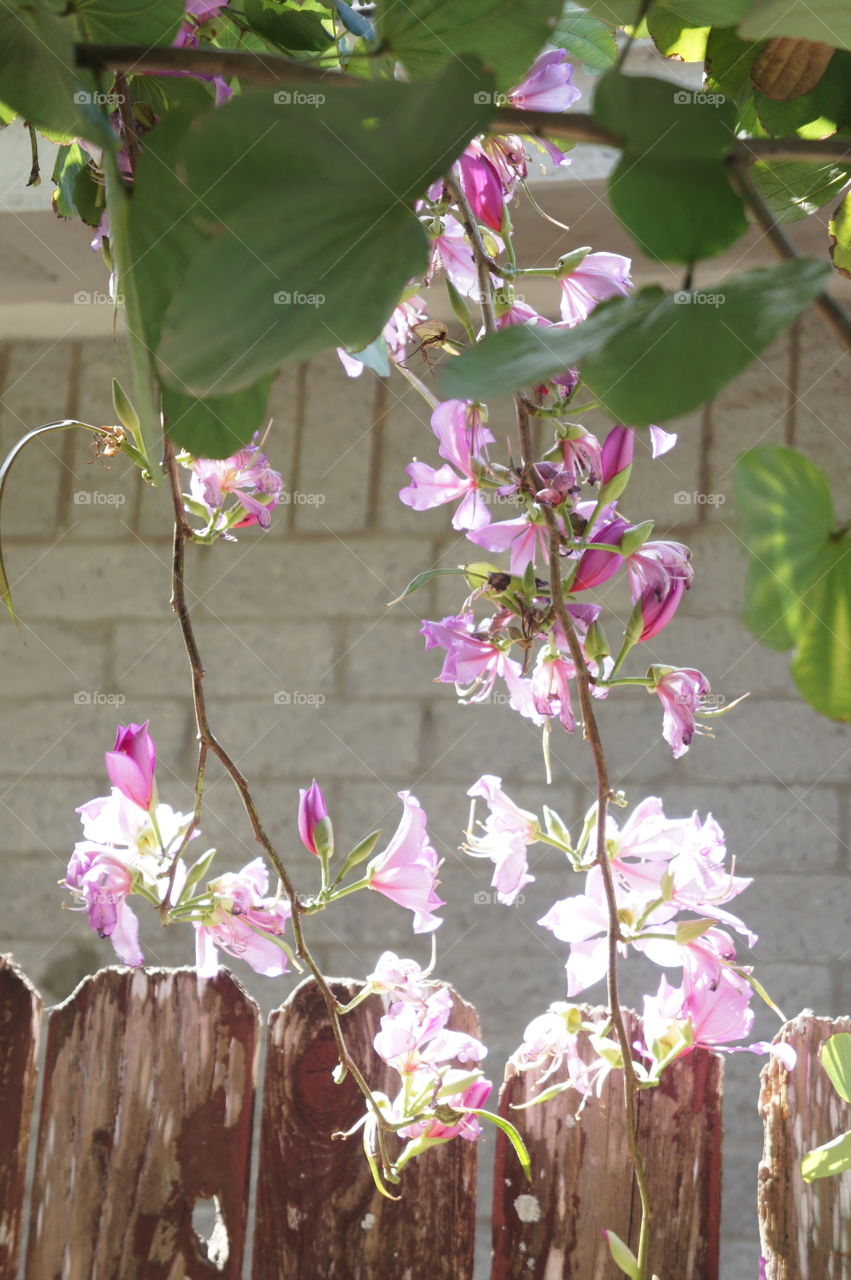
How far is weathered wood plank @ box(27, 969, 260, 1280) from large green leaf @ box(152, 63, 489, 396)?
36.9 inches

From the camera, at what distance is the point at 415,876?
30.2 inches

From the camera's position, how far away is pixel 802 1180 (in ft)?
3.31

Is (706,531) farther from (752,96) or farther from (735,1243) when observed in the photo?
(752,96)

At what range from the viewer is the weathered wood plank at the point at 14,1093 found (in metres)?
1.10

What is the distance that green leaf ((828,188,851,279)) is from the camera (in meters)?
0.66

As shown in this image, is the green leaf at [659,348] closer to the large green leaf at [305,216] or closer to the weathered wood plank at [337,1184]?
the large green leaf at [305,216]

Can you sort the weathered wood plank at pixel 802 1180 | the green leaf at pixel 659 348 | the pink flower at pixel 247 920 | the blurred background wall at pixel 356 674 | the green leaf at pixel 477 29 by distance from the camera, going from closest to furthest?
the green leaf at pixel 659 348 → the green leaf at pixel 477 29 → the pink flower at pixel 247 920 → the weathered wood plank at pixel 802 1180 → the blurred background wall at pixel 356 674

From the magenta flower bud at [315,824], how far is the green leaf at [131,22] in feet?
1.41

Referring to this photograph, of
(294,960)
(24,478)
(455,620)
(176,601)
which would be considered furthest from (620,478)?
(24,478)

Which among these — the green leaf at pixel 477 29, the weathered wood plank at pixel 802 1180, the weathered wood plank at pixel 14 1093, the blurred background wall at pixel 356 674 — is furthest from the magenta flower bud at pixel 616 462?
the blurred background wall at pixel 356 674

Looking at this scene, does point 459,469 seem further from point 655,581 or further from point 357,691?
point 357,691

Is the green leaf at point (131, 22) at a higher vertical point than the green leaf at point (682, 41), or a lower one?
lower

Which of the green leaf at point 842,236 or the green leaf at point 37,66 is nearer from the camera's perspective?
the green leaf at point 37,66

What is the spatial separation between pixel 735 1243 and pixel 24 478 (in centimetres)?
206
